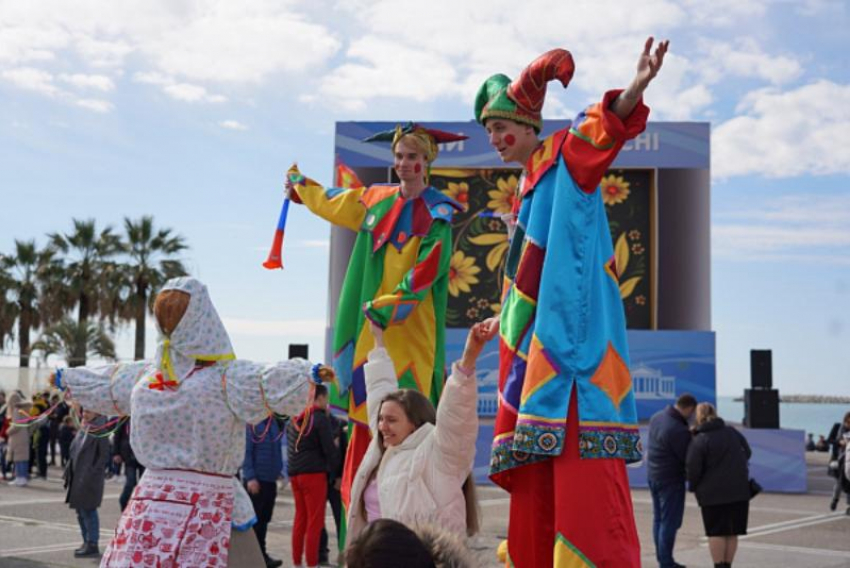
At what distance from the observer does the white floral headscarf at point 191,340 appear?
12.4ft

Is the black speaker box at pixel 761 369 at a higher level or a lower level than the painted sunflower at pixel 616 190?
lower

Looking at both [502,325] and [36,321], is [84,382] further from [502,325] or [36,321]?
[36,321]

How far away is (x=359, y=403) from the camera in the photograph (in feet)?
16.8

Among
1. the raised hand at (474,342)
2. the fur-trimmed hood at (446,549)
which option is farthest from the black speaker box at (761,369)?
the fur-trimmed hood at (446,549)

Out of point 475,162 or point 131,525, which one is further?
point 475,162

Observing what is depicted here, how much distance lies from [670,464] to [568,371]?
6217 mm

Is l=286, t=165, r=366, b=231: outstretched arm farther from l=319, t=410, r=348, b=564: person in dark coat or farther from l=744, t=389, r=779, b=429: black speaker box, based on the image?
l=744, t=389, r=779, b=429: black speaker box

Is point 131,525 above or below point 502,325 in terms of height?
below

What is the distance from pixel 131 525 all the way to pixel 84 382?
2.28 ft

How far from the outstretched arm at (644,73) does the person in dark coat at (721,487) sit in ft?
19.4

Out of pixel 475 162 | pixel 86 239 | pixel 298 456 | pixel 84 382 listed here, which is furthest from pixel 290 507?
pixel 86 239

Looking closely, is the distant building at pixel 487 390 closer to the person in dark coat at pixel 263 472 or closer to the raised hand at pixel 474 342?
the person in dark coat at pixel 263 472

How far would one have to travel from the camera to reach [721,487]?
8250 millimetres

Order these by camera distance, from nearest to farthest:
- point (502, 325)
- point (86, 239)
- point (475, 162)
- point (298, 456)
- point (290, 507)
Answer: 1. point (502, 325)
2. point (298, 456)
3. point (290, 507)
4. point (475, 162)
5. point (86, 239)
